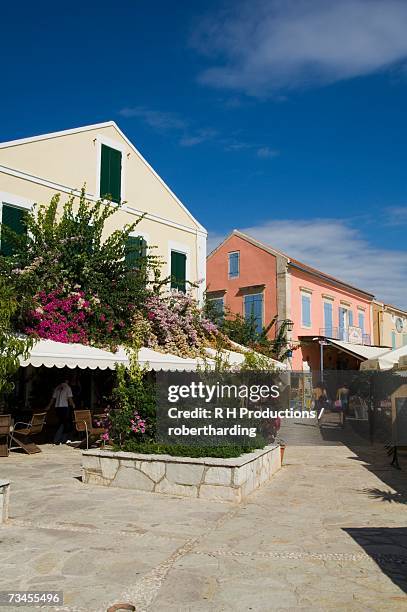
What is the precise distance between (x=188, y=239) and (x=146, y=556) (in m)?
15.5

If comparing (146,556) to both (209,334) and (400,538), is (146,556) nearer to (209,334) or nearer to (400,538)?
(400,538)

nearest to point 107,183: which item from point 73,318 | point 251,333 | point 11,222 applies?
point 11,222

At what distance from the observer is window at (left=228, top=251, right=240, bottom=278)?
96.7 ft

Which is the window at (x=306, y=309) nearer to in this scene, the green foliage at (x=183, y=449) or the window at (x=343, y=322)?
the window at (x=343, y=322)

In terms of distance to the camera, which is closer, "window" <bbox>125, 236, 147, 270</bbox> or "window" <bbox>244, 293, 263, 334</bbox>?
"window" <bbox>125, 236, 147, 270</bbox>

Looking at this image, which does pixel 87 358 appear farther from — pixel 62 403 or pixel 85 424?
pixel 62 403

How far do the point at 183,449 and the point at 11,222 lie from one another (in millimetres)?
8808

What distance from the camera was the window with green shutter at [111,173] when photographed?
1705cm

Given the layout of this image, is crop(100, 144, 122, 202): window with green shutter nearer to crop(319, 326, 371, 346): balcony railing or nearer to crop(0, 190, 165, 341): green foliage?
crop(0, 190, 165, 341): green foliage

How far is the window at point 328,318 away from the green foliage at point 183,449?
73.5 ft

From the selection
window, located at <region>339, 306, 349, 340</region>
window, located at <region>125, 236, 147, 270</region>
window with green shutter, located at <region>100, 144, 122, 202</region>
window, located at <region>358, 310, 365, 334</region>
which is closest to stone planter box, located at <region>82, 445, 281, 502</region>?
window, located at <region>125, 236, 147, 270</region>

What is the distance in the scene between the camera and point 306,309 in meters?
28.7

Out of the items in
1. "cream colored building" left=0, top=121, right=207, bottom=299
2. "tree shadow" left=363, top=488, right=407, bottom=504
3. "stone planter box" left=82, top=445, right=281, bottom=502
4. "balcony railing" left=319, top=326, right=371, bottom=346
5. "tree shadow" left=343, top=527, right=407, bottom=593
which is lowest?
"tree shadow" left=363, top=488, right=407, bottom=504

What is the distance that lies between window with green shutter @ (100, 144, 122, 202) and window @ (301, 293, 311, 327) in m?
13.6
